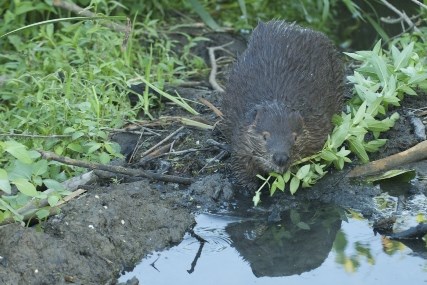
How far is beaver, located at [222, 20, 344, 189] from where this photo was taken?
5637mm

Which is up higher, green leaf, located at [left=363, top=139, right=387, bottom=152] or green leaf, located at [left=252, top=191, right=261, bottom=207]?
green leaf, located at [left=363, top=139, right=387, bottom=152]

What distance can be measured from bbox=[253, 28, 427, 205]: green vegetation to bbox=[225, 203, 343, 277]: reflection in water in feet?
0.60

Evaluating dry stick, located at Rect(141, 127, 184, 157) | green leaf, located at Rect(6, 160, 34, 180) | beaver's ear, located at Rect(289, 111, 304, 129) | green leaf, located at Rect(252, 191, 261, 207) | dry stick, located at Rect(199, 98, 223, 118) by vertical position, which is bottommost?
dry stick, located at Rect(141, 127, 184, 157)

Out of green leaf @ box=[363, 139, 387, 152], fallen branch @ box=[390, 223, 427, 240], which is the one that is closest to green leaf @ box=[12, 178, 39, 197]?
fallen branch @ box=[390, 223, 427, 240]

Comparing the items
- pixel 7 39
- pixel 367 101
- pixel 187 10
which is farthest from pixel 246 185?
pixel 187 10

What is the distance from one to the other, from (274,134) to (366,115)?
0.68m

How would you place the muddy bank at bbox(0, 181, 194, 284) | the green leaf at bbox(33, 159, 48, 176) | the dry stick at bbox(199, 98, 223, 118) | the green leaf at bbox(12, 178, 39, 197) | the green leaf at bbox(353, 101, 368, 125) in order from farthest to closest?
the dry stick at bbox(199, 98, 223, 118)
the green leaf at bbox(353, 101, 368, 125)
the green leaf at bbox(33, 159, 48, 176)
the green leaf at bbox(12, 178, 39, 197)
the muddy bank at bbox(0, 181, 194, 284)

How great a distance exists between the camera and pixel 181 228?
5273 millimetres

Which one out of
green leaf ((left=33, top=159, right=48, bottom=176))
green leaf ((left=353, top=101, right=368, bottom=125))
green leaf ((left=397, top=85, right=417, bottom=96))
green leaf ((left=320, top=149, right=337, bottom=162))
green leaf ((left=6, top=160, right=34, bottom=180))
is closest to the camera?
green leaf ((left=6, top=160, right=34, bottom=180))

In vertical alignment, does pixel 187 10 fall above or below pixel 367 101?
below

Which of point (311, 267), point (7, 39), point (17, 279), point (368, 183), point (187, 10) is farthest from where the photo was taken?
point (187, 10)

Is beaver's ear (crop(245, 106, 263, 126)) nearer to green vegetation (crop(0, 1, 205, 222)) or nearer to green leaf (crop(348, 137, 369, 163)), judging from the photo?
green leaf (crop(348, 137, 369, 163))

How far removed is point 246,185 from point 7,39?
3.09 meters

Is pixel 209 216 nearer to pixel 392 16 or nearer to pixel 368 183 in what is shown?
pixel 368 183
